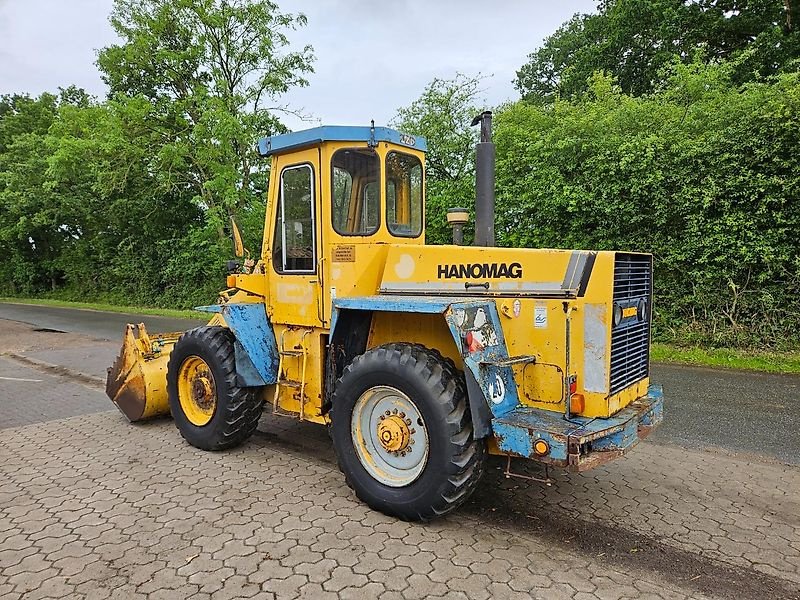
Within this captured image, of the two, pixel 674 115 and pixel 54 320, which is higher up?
pixel 674 115

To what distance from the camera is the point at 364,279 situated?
4457mm

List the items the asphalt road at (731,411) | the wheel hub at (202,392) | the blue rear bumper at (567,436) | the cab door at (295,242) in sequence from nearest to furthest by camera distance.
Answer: the blue rear bumper at (567,436) < the cab door at (295,242) < the wheel hub at (202,392) < the asphalt road at (731,411)

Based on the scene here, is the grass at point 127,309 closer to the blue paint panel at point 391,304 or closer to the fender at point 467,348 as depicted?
the blue paint panel at point 391,304

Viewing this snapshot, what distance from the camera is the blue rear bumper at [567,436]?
320 cm

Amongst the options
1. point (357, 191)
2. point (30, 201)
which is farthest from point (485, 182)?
point (30, 201)

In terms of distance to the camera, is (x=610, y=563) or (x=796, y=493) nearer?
(x=610, y=563)

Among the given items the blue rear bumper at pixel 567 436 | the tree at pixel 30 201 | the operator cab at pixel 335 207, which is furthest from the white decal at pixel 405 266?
the tree at pixel 30 201

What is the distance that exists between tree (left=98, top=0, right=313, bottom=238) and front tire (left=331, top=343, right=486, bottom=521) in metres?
12.5

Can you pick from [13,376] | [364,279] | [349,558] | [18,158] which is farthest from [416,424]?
[18,158]

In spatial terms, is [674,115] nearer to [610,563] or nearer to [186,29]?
[610,563]

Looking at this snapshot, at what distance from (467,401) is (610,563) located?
1.20 m

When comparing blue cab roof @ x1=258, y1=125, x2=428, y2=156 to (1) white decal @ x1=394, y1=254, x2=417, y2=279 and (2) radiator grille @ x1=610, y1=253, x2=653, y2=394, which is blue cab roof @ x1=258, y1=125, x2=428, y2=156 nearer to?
(1) white decal @ x1=394, y1=254, x2=417, y2=279

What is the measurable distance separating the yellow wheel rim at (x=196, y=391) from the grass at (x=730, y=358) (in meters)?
6.75

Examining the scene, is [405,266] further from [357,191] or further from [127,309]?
[127,309]
